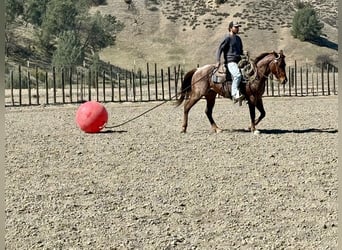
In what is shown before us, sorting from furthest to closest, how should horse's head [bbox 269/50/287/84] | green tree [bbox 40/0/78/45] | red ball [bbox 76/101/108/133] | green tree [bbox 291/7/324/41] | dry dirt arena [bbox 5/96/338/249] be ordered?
green tree [bbox 291/7/324/41], green tree [bbox 40/0/78/45], red ball [bbox 76/101/108/133], horse's head [bbox 269/50/287/84], dry dirt arena [bbox 5/96/338/249]

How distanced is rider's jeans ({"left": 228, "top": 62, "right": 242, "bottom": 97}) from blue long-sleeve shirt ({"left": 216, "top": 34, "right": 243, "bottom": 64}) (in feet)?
0.32

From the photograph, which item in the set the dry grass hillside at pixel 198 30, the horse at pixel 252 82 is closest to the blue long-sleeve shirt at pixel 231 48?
the horse at pixel 252 82

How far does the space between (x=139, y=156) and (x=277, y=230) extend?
4460 mm

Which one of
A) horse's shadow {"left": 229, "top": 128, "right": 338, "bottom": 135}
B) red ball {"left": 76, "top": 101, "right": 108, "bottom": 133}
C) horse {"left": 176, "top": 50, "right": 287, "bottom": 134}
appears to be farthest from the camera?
red ball {"left": 76, "top": 101, "right": 108, "bottom": 133}

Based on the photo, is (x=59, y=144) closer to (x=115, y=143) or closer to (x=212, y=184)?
(x=115, y=143)

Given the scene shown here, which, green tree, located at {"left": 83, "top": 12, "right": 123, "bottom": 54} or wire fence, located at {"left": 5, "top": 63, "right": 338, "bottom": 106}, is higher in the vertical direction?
green tree, located at {"left": 83, "top": 12, "right": 123, "bottom": 54}

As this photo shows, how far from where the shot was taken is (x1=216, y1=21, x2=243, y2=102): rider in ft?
42.6

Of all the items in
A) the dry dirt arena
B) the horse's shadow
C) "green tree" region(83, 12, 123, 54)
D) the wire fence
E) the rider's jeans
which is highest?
"green tree" region(83, 12, 123, 54)

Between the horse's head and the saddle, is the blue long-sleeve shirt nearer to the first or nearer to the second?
the saddle

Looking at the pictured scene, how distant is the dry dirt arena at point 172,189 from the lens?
21.0 feet

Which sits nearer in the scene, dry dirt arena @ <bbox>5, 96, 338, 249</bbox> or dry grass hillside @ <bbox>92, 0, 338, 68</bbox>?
dry dirt arena @ <bbox>5, 96, 338, 249</bbox>

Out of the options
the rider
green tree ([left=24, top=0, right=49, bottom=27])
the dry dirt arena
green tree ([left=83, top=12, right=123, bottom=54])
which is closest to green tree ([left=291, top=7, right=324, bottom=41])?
green tree ([left=83, top=12, right=123, bottom=54])

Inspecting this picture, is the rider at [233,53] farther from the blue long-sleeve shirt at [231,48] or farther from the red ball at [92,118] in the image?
the red ball at [92,118]

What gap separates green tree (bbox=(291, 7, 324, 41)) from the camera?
65.4 m
